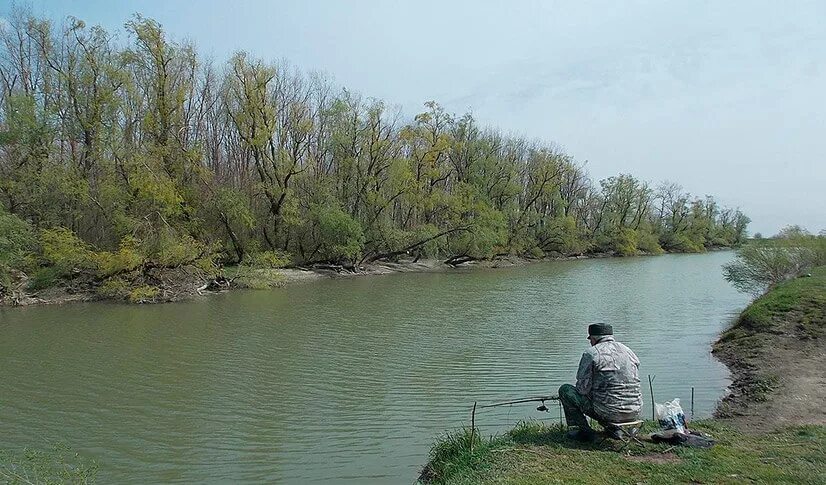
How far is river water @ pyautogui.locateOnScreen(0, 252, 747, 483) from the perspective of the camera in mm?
7766

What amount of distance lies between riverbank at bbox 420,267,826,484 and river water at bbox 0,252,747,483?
736 mm

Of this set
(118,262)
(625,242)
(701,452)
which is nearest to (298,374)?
(701,452)

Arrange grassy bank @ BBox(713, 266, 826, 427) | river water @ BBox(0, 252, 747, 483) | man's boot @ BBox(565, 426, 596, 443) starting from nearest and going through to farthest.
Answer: man's boot @ BBox(565, 426, 596, 443), river water @ BBox(0, 252, 747, 483), grassy bank @ BBox(713, 266, 826, 427)

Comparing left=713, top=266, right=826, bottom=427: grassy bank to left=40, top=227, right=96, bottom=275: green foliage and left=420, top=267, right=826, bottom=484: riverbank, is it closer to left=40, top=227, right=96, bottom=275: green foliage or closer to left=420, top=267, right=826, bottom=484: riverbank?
left=420, top=267, right=826, bottom=484: riverbank

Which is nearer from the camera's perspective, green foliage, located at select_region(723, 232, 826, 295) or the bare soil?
the bare soil

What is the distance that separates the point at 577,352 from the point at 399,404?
5.88 m

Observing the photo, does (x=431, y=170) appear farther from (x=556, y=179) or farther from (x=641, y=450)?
(x=641, y=450)

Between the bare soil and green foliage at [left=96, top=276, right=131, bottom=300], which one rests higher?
green foliage at [left=96, top=276, right=131, bottom=300]

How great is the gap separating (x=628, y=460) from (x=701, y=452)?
2.94 feet

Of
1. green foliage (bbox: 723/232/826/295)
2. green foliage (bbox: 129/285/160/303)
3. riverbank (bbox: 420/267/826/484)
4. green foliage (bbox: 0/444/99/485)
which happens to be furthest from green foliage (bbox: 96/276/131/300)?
green foliage (bbox: 723/232/826/295)

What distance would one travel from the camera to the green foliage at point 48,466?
21.3 ft

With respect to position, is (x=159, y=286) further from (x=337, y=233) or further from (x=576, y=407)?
(x=576, y=407)

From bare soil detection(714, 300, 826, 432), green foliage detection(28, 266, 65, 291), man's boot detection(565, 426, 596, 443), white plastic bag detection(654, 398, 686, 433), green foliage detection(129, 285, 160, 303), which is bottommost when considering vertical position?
bare soil detection(714, 300, 826, 432)

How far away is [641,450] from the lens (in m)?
6.14
